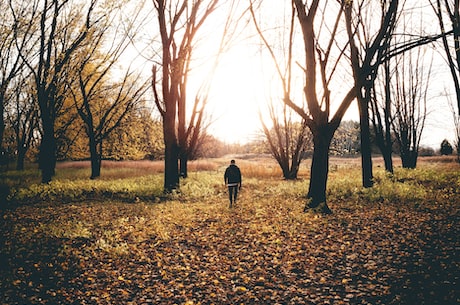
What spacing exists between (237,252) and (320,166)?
520cm

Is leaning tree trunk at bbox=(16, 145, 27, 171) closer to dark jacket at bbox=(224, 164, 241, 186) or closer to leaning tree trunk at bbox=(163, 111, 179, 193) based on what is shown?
A: leaning tree trunk at bbox=(163, 111, 179, 193)

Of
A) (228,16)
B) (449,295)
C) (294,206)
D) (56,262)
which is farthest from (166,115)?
(449,295)

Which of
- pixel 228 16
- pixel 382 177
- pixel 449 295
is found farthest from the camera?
pixel 382 177

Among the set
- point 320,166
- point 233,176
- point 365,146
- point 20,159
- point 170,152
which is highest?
point 365,146

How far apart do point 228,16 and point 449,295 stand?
13837mm

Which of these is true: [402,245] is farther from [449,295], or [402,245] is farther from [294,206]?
[294,206]

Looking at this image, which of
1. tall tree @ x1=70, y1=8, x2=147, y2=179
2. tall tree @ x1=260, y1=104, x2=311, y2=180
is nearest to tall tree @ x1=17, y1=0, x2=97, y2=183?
tall tree @ x1=70, y1=8, x2=147, y2=179

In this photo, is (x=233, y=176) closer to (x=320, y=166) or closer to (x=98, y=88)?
(x=320, y=166)

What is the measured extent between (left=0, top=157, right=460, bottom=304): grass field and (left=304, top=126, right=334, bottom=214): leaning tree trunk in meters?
0.75

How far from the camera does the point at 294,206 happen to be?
11641 mm

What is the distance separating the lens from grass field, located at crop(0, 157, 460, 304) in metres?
5.12

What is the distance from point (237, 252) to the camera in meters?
7.20

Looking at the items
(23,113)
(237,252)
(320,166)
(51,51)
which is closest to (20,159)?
(23,113)

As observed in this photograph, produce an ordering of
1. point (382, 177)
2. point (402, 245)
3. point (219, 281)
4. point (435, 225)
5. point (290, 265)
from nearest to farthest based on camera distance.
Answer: point (219, 281) < point (290, 265) < point (402, 245) < point (435, 225) < point (382, 177)
